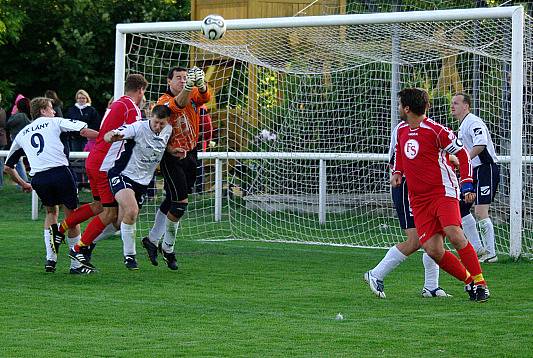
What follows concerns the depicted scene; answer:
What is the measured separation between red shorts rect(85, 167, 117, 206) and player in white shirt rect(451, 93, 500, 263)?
364 cm

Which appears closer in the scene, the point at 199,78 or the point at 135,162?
the point at 199,78

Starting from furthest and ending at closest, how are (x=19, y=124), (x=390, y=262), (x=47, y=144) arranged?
(x=19, y=124), (x=47, y=144), (x=390, y=262)

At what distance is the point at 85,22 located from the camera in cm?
2844

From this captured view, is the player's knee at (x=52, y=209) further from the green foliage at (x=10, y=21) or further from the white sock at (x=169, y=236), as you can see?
the green foliage at (x=10, y=21)

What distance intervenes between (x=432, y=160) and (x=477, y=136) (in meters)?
3.15

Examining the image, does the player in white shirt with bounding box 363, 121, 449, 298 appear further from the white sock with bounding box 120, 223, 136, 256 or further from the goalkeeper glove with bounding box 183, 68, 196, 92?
the white sock with bounding box 120, 223, 136, 256

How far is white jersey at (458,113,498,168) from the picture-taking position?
12062 mm

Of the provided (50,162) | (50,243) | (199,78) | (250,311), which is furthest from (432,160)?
(50,243)

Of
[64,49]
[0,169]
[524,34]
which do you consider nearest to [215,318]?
[524,34]

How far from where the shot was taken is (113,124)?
11383 millimetres

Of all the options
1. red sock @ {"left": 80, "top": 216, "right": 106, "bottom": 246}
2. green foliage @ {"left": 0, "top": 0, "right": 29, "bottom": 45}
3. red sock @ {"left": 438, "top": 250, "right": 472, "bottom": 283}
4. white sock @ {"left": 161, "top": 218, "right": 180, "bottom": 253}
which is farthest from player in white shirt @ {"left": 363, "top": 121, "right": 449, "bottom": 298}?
green foliage @ {"left": 0, "top": 0, "right": 29, "bottom": 45}

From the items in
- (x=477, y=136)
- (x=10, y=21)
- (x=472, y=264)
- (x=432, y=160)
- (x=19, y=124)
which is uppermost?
(x=10, y=21)

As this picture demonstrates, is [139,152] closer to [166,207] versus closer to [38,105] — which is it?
[166,207]

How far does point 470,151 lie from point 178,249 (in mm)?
3765
